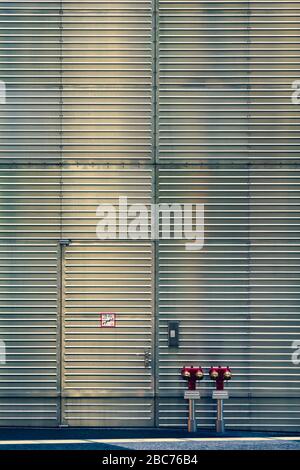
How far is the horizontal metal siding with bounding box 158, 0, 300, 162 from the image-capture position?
12664mm

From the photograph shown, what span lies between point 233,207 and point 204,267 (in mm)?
1104

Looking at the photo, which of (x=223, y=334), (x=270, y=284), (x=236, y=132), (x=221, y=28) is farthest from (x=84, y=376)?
(x=221, y=28)

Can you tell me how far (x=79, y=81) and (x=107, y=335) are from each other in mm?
4230

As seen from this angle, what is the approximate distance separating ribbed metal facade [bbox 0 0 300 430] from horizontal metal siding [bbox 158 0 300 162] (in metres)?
0.02

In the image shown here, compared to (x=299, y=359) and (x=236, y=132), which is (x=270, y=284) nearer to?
(x=299, y=359)

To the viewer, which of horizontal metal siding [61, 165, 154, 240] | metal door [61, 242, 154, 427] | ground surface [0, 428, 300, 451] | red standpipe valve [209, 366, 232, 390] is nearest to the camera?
ground surface [0, 428, 300, 451]

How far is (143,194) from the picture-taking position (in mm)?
12641

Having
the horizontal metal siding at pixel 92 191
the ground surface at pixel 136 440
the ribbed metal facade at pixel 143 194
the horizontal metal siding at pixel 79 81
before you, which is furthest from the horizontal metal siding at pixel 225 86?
the ground surface at pixel 136 440

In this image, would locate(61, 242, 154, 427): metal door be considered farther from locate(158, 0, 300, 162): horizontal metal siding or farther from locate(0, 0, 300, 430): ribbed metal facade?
locate(158, 0, 300, 162): horizontal metal siding

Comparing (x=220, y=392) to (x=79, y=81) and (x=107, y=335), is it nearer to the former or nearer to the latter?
(x=107, y=335)

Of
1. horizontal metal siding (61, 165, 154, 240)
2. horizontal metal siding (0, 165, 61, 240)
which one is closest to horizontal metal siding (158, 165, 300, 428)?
horizontal metal siding (61, 165, 154, 240)

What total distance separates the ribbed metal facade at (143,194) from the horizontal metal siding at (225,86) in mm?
23

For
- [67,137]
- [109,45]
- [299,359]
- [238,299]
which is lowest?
[299,359]

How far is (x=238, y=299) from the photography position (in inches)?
493
